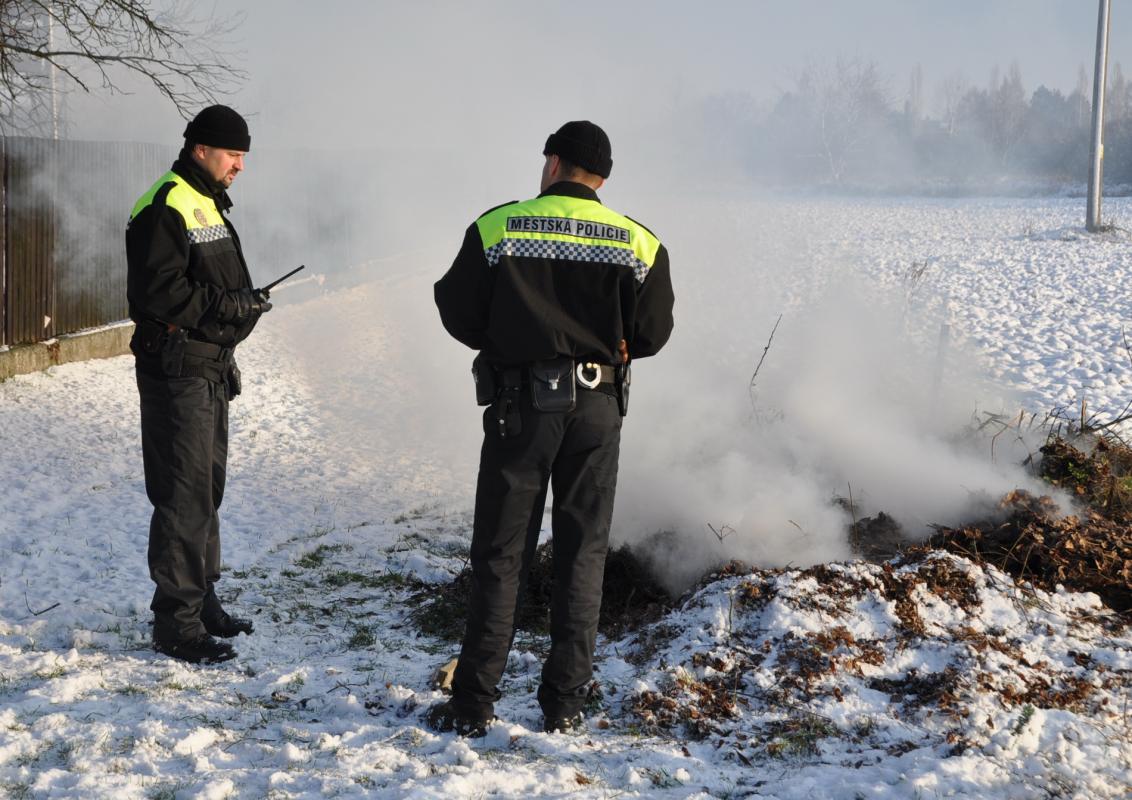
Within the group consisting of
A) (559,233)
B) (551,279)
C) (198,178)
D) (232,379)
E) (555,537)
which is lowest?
(555,537)

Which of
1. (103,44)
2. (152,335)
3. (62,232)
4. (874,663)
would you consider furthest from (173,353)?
(103,44)

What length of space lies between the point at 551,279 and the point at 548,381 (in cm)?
34

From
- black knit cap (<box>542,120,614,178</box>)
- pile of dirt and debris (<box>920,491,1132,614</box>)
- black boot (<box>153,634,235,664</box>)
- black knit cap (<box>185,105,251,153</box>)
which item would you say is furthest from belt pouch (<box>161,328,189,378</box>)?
pile of dirt and debris (<box>920,491,1132,614</box>)

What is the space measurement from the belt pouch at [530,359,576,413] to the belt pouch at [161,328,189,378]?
1.51 meters

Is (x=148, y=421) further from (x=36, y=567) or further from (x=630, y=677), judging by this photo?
(x=630, y=677)

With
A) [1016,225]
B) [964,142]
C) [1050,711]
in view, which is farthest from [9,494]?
[964,142]

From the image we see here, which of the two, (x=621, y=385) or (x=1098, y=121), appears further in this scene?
(x=1098, y=121)

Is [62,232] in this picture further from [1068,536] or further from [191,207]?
[1068,536]

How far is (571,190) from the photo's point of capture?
3.26 meters

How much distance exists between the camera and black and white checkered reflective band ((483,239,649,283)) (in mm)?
3148

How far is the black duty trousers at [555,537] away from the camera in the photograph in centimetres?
322

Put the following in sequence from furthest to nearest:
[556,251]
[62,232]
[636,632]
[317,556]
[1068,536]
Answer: [62,232], [317,556], [1068,536], [636,632], [556,251]

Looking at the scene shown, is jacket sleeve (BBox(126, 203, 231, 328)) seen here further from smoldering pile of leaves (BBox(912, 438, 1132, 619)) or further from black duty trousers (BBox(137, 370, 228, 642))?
smoldering pile of leaves (BBox(912, 438, 1132, 619))

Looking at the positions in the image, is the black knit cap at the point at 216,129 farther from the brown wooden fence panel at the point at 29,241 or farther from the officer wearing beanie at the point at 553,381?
the brown wooden fence panel at the point at 29,241
